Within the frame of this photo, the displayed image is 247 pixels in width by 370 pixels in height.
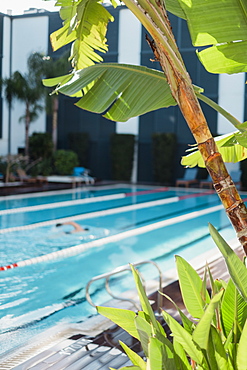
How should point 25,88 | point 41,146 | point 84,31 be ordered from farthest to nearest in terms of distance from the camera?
point 41,146 → point 25,88 → point 84,31

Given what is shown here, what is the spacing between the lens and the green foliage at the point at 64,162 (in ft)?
66.6

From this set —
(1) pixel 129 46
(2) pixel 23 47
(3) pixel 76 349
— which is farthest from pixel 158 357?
(2) pixel 23 47

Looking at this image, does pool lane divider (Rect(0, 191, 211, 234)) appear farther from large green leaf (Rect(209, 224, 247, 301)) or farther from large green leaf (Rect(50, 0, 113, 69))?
large green leaf (Rect(209, 224, 247, 301))

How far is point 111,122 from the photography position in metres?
21.7

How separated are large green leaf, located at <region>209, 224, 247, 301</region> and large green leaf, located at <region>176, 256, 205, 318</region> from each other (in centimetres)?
20

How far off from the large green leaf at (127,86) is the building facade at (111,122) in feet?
58.2

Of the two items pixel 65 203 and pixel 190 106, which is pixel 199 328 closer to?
pixel 190 106

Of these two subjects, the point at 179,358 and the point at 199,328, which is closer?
the point at 199,328

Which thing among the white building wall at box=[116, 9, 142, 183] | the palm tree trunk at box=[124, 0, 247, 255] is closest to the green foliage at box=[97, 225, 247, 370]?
the palm tree trunk at box=[124, 0, 247, 255]

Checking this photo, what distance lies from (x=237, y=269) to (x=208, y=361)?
39 centimetres

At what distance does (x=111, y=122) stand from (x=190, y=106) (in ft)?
65.1

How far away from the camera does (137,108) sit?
8.77 ft

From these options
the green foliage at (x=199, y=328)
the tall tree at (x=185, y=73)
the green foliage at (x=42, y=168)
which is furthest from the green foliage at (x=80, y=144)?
the green foliage at (x=199, y=328)

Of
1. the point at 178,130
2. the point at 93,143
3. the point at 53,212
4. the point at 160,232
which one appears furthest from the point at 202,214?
the point at 93,143
